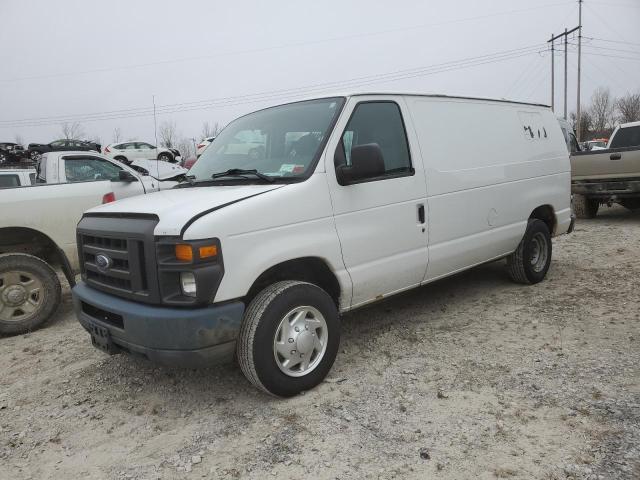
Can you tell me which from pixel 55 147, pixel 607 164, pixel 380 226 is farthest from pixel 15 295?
pixel 55 147

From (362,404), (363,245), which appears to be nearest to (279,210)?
(363,245)

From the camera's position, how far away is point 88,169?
23.2 ft

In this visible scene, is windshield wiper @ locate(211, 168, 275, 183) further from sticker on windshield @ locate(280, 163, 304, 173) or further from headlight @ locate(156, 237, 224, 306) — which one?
headlight @ locate(156, 237, 224, 306)

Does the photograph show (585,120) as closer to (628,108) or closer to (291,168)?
(628,108)

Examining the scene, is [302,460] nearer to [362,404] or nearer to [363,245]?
[362,404]

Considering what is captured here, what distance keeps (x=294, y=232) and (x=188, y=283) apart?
769 millimetres

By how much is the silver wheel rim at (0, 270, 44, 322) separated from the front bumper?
267 centimetres

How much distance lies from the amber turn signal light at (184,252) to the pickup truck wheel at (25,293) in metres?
3.11

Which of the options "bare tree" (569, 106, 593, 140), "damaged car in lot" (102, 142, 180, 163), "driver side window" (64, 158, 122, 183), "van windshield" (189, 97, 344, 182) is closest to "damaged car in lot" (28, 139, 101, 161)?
"damaged car in lot" (102, 142, 180, 163)

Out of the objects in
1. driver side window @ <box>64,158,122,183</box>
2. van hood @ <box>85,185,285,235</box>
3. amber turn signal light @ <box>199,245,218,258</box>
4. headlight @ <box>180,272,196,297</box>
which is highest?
driver side window @ <box>64,158,122,183</box>

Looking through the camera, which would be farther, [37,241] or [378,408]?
[37,241]

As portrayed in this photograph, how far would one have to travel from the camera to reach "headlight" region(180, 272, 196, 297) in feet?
9.49

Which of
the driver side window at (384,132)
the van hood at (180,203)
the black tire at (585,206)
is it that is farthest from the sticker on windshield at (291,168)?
the black tire at (585,206)

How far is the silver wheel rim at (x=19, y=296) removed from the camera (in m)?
5.09
